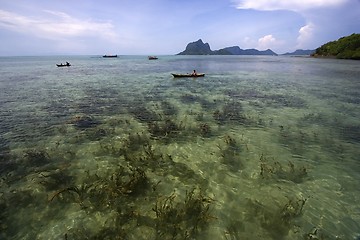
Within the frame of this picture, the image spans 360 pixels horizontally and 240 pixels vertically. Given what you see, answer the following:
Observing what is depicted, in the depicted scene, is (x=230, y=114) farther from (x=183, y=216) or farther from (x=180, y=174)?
(x=183, y=216)

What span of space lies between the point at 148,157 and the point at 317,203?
9.13 meters

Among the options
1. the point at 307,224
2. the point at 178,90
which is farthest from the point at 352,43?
the point at 307,224

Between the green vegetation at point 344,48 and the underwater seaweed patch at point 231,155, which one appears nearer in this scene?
the underwater seaweed patch at point 231,155

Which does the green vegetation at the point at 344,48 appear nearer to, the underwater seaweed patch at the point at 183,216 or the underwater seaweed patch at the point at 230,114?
the underwater seaweed patch at the point at 230,114

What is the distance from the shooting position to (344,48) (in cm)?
13712

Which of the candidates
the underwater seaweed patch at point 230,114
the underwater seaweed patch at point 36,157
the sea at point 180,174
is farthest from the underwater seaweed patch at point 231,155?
the underwater seaweed patch at point 36,157

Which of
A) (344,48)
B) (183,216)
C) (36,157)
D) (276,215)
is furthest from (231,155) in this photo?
(344,48)

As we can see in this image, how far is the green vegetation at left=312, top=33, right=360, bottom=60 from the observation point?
126 meters

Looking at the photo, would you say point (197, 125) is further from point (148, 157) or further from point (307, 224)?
point (307, 224)

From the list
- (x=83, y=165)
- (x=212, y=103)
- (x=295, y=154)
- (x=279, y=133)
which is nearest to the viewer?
(x=83, y=165)

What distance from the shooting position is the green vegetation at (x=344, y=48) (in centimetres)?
12623

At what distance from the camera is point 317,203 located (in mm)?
10477

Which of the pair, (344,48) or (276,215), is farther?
(344,48)

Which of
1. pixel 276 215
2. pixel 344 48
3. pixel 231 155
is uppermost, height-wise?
pixel 344 48
